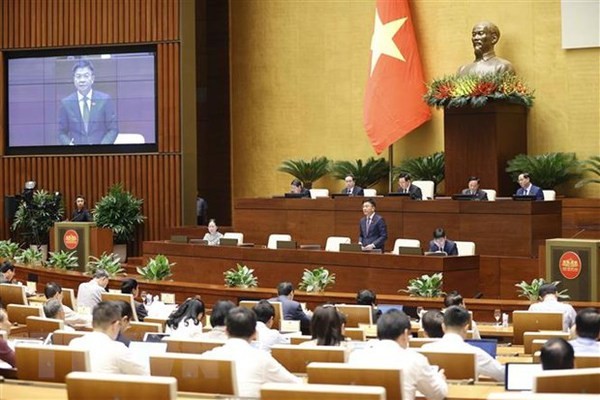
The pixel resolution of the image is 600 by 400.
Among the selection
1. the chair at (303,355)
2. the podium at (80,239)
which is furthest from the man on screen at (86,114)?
the chair at (303,355)

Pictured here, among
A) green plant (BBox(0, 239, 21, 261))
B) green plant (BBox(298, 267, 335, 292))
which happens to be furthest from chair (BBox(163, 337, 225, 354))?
green plant (BBox(0, 239, 21, 261))

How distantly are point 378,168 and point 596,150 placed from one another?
3232mm

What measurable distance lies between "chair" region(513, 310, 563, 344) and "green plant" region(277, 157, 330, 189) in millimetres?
9146

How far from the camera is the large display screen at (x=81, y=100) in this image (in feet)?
60.5

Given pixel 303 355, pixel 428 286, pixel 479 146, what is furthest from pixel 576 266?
pixel 303 355

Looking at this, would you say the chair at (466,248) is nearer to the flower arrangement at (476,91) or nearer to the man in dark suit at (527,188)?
the man in dark suit at (527,188)

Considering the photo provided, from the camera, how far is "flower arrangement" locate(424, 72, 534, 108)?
15.3 m

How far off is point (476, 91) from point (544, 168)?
1378 mm

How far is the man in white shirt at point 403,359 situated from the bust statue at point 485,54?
10666 mm

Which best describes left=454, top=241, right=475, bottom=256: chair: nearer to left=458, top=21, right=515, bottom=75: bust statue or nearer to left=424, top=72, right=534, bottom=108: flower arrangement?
left=424, top=72, right=534, bottom=108: flower arrangement

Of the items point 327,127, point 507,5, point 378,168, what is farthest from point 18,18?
point 507,5

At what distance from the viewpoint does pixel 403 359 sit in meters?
5.31

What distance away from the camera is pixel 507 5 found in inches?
668

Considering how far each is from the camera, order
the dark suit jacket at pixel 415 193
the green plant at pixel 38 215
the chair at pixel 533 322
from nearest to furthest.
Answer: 1. the chair at pixel 533 322
2. the dark suit jacket at pixel 415 193
3. the green plant at pixel 38 215
